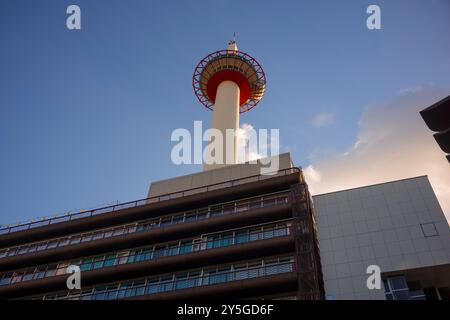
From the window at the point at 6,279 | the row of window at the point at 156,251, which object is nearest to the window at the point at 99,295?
the row of window at the point at 156,251

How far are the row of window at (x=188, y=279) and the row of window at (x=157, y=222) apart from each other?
5.45 m

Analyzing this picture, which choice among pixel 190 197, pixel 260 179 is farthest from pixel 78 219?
pixel 260 179

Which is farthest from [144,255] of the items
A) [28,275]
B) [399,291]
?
[399,291]

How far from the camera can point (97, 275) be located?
38.7 metres

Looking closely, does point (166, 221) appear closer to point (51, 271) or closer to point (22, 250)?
point (51, 271)

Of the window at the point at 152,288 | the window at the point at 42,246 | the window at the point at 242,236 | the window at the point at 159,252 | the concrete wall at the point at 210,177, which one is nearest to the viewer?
the window at the point at 152,288

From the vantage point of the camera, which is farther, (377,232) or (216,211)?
(216,211)

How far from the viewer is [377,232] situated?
3681cm

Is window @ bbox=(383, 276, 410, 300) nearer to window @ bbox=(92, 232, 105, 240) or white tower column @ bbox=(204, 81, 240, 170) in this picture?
white tower column @ bbox=(204, 81, 240, 170)

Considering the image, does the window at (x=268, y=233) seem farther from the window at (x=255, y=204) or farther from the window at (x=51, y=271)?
the window at (x=51, y=271)

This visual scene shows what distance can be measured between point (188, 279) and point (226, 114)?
3032 cm

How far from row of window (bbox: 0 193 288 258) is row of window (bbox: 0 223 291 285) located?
200cm

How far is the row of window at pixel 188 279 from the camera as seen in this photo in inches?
1361
